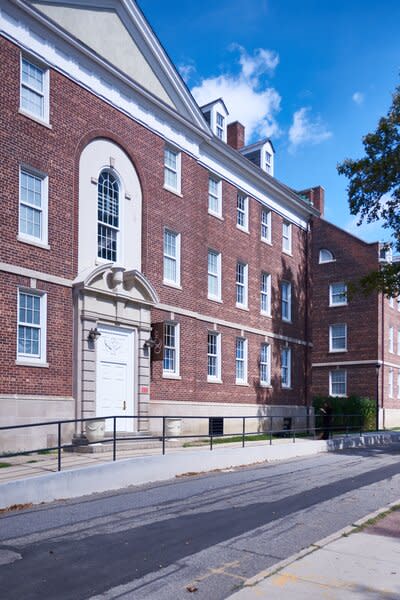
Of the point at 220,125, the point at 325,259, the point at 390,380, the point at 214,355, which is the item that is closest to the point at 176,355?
the point at 214,355

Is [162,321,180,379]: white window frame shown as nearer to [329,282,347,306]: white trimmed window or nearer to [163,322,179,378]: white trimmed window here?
[163,322,179,378]: white trimmed window

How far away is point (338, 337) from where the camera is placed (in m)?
40.3

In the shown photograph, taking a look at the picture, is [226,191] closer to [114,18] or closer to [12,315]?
[114,18]

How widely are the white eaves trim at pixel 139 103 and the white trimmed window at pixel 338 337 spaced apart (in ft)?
42.7

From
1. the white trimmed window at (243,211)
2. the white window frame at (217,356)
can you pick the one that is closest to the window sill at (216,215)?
the white trimmed window at (243,211)

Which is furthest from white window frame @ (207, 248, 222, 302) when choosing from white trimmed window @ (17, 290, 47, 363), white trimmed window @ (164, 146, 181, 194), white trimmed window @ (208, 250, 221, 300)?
white trimmed window @ (17, 290, 47, 363)

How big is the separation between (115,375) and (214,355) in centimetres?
637

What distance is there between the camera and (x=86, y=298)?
668 inches

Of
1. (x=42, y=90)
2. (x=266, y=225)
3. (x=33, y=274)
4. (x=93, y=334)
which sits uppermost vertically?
(x=42, y=90)

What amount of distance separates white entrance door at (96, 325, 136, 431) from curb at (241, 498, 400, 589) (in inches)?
361

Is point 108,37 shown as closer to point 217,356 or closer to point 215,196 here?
point 215,196

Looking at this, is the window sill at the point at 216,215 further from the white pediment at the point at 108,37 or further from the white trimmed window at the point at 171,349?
the white trimmed window at the point at 171,349

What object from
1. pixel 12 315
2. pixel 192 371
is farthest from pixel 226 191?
pixel 12 315

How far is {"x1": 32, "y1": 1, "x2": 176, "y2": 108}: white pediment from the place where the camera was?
Answer: 57.4ft
